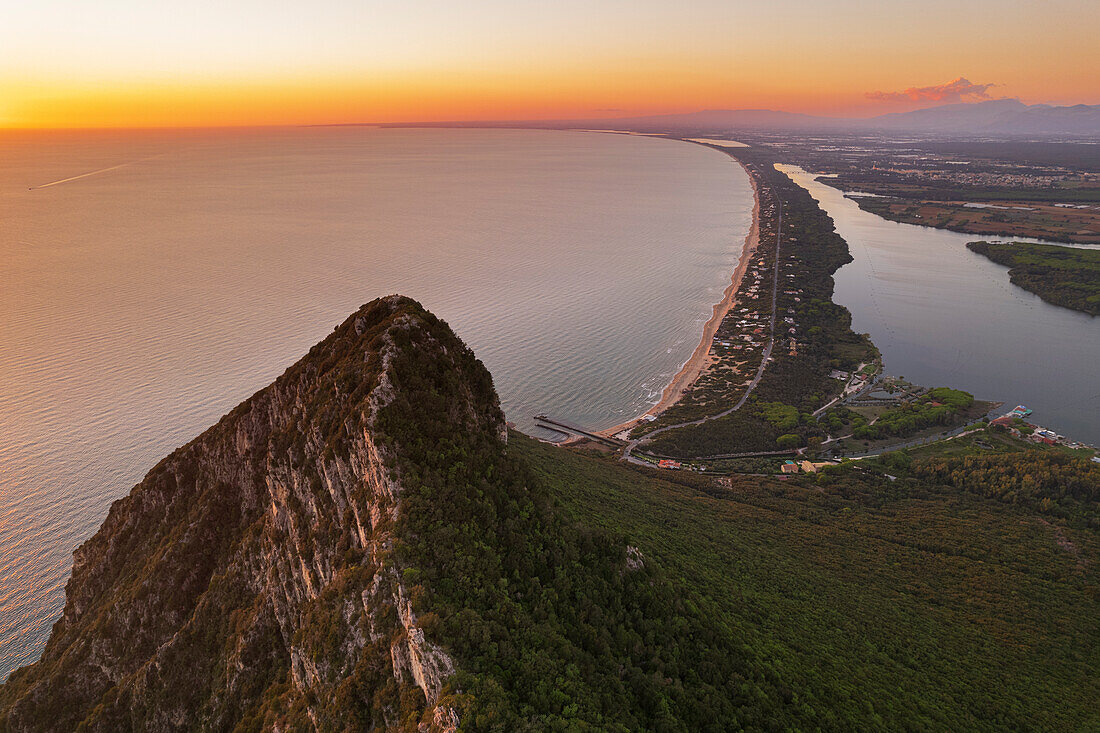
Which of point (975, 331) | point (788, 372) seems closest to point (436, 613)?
point (788, 372)

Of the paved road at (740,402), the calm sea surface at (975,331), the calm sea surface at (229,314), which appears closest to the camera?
the calm sea surface at (229,314)

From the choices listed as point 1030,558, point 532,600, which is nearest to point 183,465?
point 532,600

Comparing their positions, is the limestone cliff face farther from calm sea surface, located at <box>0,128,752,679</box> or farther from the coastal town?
the coastal town

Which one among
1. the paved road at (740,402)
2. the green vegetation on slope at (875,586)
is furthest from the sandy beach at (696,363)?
the green vegetation on slope at (875,586)

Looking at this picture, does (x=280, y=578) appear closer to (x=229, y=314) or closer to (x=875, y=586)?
(x=875, y=586)

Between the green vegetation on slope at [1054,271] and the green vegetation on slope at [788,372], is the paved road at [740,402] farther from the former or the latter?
the green vegetation on slope at [1054,271]

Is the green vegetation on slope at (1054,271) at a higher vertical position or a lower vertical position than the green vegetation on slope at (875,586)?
higher
